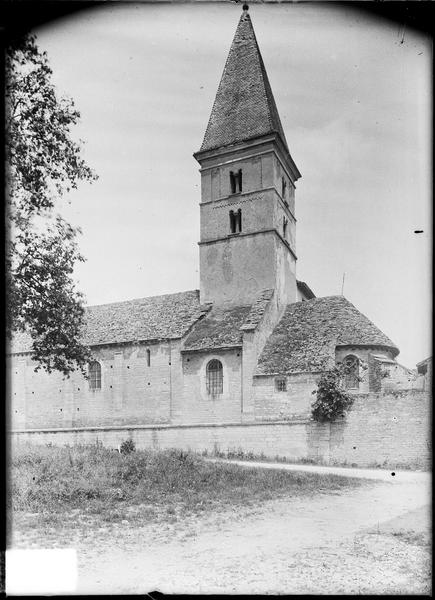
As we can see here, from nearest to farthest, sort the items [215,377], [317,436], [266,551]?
[266,551] → [317,436] → [215,377]

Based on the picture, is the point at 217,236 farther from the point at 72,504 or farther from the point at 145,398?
the point at 72,504

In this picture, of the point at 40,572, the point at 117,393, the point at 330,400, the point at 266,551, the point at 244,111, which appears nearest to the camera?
the point at 40,572

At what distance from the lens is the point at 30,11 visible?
7594mm

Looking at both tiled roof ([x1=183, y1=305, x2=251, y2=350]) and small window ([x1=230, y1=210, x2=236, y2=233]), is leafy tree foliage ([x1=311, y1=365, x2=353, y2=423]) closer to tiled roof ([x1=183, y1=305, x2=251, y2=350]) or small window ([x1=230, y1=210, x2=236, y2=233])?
tiled roof ([x1=183, y1=305, x2=251, y2=350])

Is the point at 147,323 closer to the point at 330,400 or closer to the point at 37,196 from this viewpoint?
the point at 330,400

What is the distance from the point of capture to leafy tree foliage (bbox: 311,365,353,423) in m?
19.2

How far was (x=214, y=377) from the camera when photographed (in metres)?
22.9

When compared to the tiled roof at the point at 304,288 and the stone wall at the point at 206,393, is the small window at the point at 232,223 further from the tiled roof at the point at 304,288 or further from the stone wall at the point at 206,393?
the stone wall at the point at 206,393

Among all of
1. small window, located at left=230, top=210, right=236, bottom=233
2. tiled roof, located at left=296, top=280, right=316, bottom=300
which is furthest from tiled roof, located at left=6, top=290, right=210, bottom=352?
tiled roof, located at left=296, top=280, right=316, bottom=300

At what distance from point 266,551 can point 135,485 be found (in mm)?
4619

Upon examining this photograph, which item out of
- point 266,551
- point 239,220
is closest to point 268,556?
point 266,551

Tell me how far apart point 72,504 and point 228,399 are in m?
13.1

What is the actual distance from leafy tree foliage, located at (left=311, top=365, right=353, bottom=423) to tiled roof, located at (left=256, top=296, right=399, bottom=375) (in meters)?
1.35

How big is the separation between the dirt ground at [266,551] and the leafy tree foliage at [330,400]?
8.32 m
